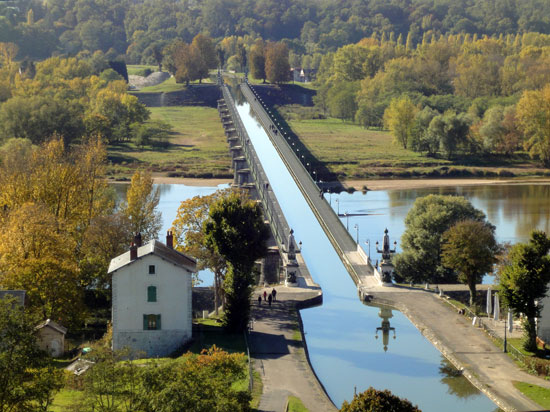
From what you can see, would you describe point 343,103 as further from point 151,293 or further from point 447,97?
point 151,293

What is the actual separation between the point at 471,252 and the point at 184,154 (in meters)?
80.8

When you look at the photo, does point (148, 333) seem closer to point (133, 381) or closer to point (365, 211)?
point (133, 381)

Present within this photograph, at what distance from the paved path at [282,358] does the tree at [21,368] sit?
10.7 metres

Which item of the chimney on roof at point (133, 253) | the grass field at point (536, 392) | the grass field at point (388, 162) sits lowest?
the grass field at point (536, 392)

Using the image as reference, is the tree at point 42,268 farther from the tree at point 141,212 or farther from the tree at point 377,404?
the tree at point 377,404

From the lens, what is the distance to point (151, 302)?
49.7 meters

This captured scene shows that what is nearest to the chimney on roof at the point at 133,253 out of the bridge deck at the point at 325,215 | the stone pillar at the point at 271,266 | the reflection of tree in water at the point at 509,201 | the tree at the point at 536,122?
the stone pillar at the point at 271,266

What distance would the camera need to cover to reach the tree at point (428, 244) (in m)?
64.2

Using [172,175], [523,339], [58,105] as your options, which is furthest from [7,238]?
[58,105]

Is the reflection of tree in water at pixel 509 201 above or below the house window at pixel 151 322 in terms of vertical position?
above

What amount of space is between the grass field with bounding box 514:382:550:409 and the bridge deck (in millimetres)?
21229

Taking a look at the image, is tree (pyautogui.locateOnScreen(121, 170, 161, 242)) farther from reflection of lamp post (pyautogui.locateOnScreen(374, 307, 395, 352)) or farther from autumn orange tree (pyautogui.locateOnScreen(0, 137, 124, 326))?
reflection of lamp post (pyautogui.locateOnScreen(374, 307, 395, 352))

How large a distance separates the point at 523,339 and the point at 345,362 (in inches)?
370

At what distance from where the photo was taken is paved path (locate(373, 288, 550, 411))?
43344 millimetres
